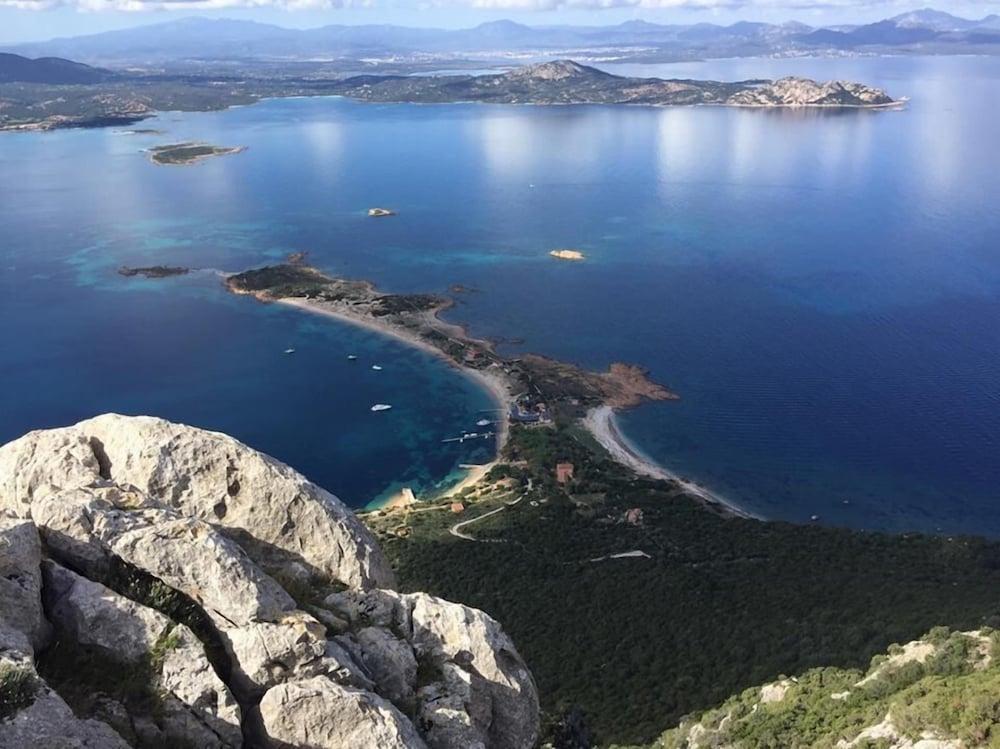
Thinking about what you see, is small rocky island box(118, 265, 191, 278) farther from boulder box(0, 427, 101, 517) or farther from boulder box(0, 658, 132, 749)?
boulder box(0, 658, 132, 749)

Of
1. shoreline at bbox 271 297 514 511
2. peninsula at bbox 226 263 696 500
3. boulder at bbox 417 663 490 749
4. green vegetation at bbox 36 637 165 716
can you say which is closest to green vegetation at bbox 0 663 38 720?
green vegetation at bbox 36 637 165 716

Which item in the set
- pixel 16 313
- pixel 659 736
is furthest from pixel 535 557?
pixel 16 313

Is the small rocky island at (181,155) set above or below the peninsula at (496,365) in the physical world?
above

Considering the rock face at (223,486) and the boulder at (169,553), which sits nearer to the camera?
the boulder at (169,553)

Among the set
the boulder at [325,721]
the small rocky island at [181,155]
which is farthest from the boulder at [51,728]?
the small rocky island at [181,155]

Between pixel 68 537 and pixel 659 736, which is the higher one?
pixel 68 537

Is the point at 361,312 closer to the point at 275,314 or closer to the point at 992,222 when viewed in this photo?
the point at 275,314

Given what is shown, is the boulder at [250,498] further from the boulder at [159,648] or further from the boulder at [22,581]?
the boulder at [22,581]
